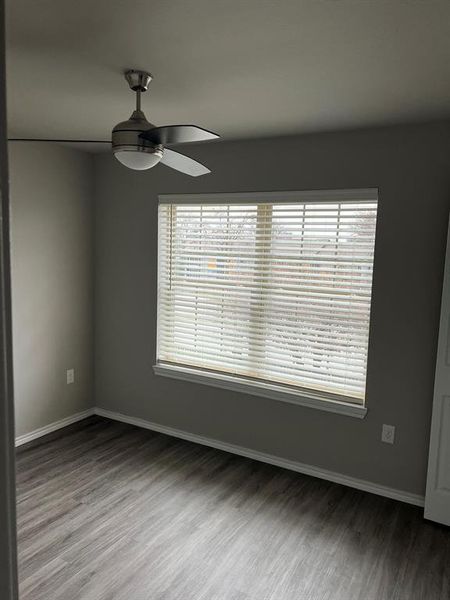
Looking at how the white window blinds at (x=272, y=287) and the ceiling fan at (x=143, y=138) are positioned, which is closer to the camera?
the ceiling fan at (x=143, y=138)

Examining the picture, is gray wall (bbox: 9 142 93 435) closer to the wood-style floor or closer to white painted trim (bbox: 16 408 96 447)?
white painted trim (bbox: 16 408 96 447)

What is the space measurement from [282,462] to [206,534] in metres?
1.00

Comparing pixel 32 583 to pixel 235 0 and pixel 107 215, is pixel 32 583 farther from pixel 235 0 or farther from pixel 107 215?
pixel 107 215

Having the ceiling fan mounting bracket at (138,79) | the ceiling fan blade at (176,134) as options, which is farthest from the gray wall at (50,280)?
the ceiling fan blade at (176,134)

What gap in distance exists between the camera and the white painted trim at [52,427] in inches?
147

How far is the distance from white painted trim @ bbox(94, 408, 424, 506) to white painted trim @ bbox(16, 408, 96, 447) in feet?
0.48

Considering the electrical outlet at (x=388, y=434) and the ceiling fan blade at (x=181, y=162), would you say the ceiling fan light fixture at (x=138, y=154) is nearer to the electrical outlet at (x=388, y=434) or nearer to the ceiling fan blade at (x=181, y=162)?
the ceiling fan blade at (x=181, y=162)

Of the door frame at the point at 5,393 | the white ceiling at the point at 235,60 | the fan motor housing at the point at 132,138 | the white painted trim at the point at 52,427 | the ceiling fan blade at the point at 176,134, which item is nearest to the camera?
the door frame at the point at 5,393

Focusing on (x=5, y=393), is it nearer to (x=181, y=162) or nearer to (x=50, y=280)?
(x=181, y=162)

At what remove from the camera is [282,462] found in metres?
3.47

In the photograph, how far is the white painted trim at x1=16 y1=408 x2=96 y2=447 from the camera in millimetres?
3738

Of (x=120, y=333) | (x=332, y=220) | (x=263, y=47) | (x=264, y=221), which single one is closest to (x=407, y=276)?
(x=332, y=220)

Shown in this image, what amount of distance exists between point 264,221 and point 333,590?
93.1 inches

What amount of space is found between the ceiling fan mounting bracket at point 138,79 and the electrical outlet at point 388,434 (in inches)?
100.0
